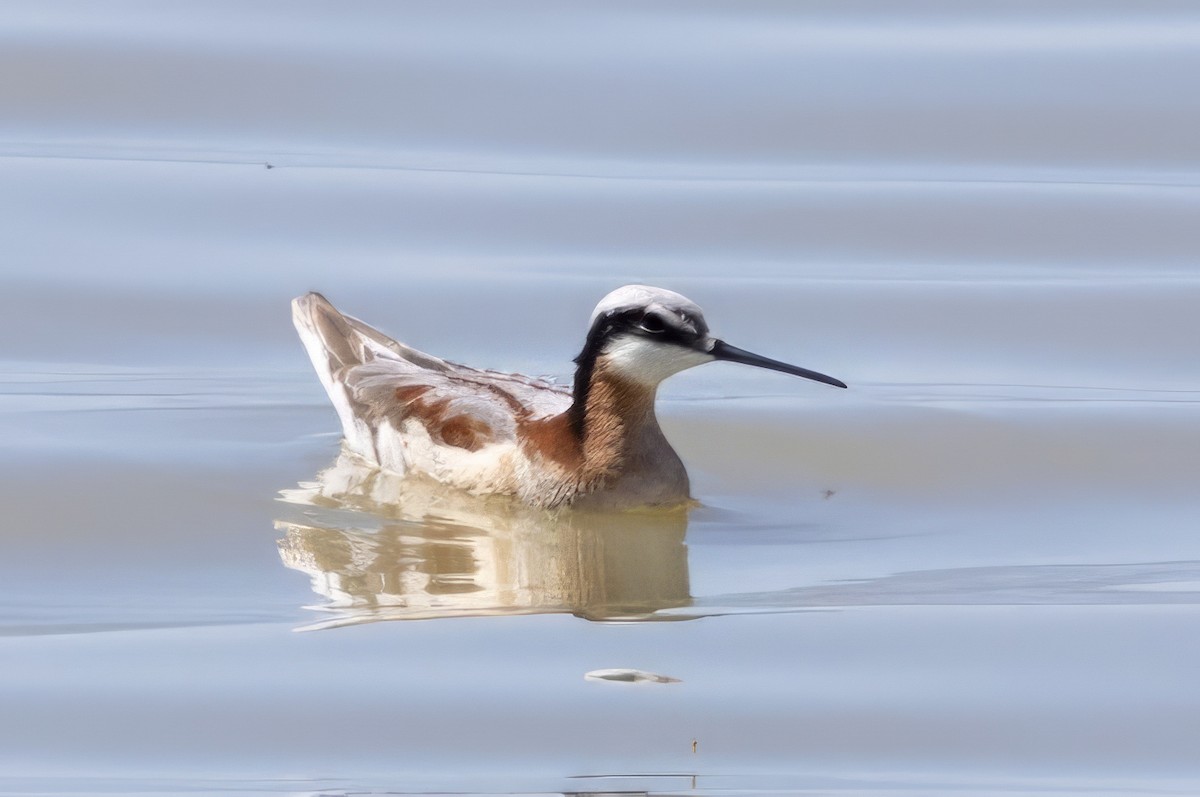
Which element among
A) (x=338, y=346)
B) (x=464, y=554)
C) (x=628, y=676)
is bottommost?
(x=628, y=676)

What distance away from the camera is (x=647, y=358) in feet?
33.3

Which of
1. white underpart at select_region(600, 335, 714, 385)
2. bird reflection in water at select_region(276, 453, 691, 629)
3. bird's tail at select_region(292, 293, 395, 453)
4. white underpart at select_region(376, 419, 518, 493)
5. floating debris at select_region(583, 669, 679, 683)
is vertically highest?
bird's tail at select_region(292, 293, 395, 453)

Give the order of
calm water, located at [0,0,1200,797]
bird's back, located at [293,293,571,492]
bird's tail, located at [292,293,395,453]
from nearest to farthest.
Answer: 1. calm water, located at [0,0,1200,797]
2. bird's back, located at [293,293,571,492]
3. bird's tail, located at [292,293,395,453]

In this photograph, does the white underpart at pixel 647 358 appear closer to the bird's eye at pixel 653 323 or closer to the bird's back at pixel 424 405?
the bird's eye at pixel 653 323

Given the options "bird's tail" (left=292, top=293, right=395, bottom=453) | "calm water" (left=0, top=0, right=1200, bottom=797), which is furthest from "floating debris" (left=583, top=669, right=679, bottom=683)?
"bird's tail" (left=292, top=293, right=395, bottom=453)

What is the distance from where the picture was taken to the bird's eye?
996 cm

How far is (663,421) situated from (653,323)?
1686 mm

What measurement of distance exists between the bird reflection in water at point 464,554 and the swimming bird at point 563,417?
4.6 inches

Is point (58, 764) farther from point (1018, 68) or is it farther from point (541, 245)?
point (1018, 68)

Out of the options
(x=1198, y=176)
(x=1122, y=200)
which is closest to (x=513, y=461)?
(x=1122, y=200)

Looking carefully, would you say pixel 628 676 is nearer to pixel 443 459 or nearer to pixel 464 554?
pixel 464 554

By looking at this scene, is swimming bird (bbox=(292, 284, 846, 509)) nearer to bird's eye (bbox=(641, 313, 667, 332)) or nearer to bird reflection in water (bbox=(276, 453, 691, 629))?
bird's eye (bbox=(641, 313, 667, 332))

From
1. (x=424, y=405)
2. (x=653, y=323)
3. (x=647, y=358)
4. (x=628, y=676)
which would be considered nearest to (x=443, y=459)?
(x=424, y=405)

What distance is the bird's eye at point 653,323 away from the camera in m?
9.96
